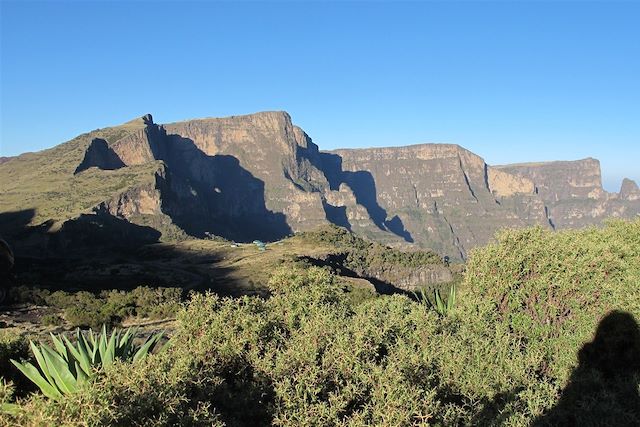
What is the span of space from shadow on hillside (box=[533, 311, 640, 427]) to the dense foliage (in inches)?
2.0

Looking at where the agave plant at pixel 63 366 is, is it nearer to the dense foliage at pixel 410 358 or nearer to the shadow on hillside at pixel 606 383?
the dense foliage at pixel 410 358

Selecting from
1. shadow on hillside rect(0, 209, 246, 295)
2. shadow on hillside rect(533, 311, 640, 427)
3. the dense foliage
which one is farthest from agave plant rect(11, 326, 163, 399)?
shadow on hillside rect(0, 209, 246, 295)

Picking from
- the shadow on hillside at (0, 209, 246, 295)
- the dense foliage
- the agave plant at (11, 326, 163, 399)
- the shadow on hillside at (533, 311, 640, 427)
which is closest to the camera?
the dense foliage

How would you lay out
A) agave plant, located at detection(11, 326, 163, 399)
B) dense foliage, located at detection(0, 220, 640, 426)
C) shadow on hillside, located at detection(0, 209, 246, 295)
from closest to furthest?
1. dense foliage, located at detection(0, 220, 640, 426)
2. agave plant, located at detection(11, 326, 163, 399)
3. shadow on hillside, located at detection(0, 209, 246, 295)

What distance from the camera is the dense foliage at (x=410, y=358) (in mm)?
10484

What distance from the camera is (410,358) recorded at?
600 inches

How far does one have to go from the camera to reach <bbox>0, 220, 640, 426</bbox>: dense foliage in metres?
10.5

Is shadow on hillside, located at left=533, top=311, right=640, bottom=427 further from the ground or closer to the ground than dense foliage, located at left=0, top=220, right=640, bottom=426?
closer to the ground

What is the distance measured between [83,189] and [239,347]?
598ft

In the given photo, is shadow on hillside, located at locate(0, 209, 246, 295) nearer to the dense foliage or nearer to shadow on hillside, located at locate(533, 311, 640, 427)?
the dense foliage

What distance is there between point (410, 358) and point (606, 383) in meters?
8.83

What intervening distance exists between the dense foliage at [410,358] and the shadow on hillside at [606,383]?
0.05m

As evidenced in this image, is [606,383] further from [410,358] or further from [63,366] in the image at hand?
[63,366]

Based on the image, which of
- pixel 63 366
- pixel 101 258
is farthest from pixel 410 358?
pixel 101 258
